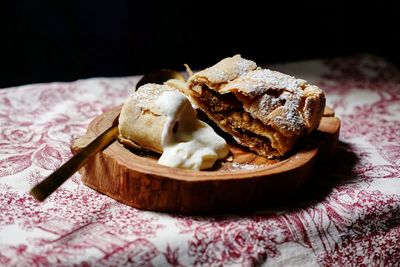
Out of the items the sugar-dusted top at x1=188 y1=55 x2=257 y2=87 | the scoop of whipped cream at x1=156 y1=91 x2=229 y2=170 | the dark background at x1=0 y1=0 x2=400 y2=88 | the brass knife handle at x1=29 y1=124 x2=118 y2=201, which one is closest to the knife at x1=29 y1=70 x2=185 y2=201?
the brass knife handle at x1=29 y1=124 x2=118 y2=201

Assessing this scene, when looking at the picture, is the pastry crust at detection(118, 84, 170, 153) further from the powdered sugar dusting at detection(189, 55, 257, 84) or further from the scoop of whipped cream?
the powdered sugar dusting at detection(189, 55, 257, 84)

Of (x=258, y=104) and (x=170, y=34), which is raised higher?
(x=258, y=104)

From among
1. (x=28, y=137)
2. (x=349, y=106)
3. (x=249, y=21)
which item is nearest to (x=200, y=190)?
(x=28, y=137)

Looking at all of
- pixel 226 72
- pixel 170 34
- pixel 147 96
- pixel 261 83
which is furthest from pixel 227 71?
pixel 170 34

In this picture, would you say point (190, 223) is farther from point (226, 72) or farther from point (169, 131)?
point (226, 72)

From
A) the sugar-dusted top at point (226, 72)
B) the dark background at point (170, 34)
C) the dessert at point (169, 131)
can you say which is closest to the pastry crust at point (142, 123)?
the dessert at point (169, 131)

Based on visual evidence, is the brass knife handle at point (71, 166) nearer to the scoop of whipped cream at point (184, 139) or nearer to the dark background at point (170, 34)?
the scoop of whipped cream at point (184, 139)
